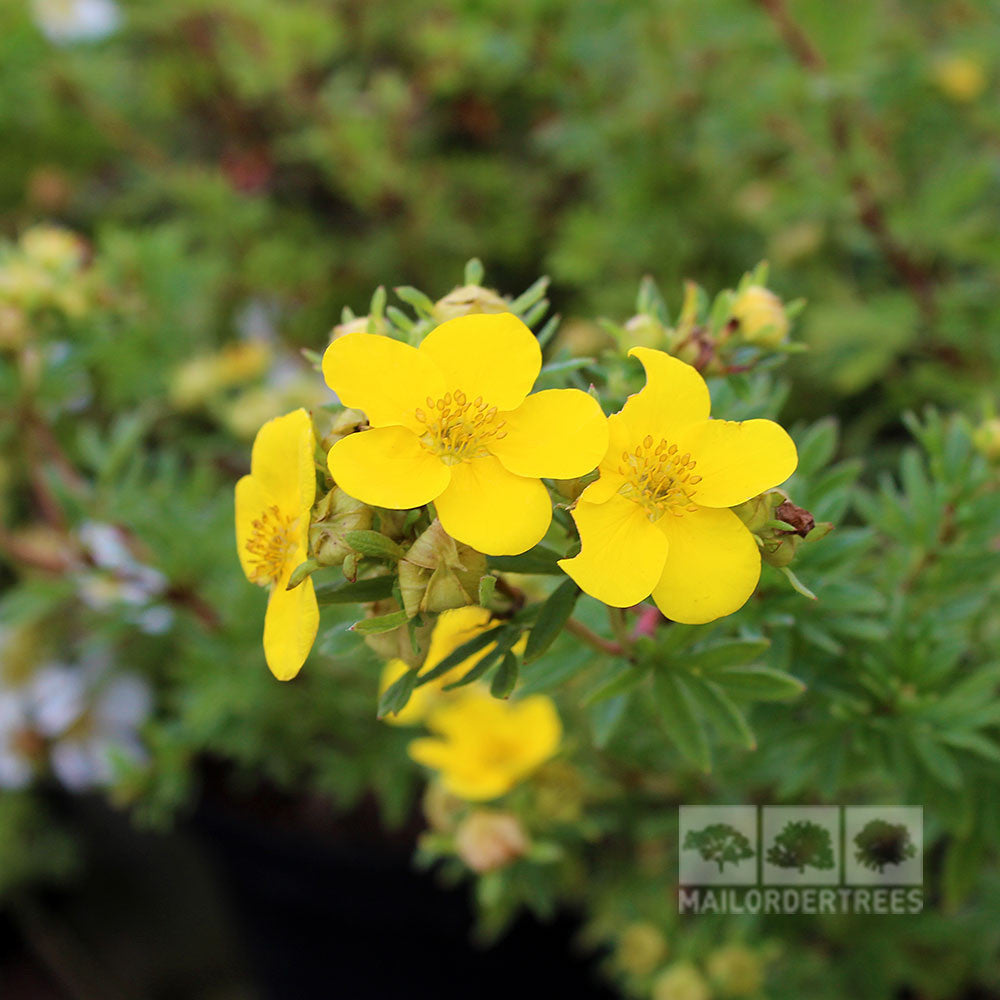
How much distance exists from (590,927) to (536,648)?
2.44ft

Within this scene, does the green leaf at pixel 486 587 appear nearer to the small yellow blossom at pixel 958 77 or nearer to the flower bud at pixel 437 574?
the flower bud at pixel 437 574

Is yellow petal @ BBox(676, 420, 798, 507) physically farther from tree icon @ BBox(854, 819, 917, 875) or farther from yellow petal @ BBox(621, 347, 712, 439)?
tree icon @ BBox(854, 819, 917, 875)

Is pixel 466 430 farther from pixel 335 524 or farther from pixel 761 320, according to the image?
pixel 761 320

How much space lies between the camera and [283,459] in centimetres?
51

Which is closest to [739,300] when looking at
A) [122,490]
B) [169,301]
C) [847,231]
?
[122,490]

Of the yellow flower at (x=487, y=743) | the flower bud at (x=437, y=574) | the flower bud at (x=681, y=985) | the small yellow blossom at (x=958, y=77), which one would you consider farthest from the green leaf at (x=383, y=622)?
the small yellow blossom at (x=958, y=77)

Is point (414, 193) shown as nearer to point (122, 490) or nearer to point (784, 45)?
point (784, 45)

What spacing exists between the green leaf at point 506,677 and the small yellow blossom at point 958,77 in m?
1.24

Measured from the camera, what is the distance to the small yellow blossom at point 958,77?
4.53 ft

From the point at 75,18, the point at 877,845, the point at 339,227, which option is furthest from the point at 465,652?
the point at 75,18

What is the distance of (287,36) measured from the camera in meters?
1.50

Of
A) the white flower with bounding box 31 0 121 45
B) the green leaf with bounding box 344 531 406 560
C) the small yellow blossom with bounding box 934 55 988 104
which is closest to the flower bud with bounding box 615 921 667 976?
the green leaf with bounding box 344 531 406 560

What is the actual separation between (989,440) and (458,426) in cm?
42

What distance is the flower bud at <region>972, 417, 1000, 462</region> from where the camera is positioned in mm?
693
